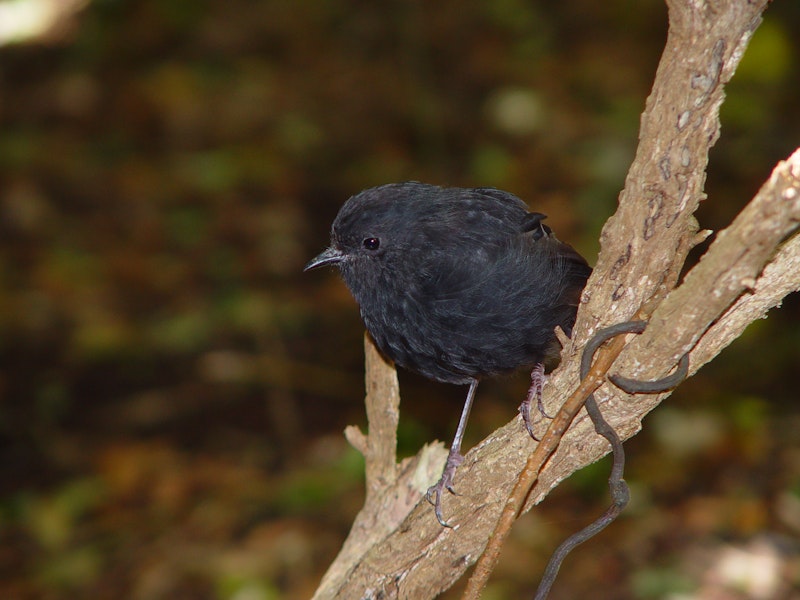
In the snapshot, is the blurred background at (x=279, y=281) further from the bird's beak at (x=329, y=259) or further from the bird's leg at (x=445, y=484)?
the bird's beak at (x=329, y=259)

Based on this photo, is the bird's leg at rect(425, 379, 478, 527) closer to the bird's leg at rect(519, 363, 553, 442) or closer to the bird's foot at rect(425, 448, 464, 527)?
the bird's foot at rect(425, 448, 464, 527)

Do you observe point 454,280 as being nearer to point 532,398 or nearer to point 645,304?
point 532,398

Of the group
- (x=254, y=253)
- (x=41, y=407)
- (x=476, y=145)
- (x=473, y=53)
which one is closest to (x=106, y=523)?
(x=41, y=407)

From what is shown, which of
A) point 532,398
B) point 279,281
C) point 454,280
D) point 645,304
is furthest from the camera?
point 279,281

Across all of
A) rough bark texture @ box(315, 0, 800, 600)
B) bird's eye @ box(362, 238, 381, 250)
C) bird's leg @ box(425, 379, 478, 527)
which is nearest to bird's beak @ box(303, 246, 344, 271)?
bird's eye @ box(362, 238, 381, 250)

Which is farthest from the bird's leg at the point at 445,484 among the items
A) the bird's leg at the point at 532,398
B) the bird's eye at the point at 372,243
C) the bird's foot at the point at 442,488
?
the bird's eye at the point at 372,243

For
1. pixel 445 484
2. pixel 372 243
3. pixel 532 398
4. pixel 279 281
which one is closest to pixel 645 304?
pixel 532 398
